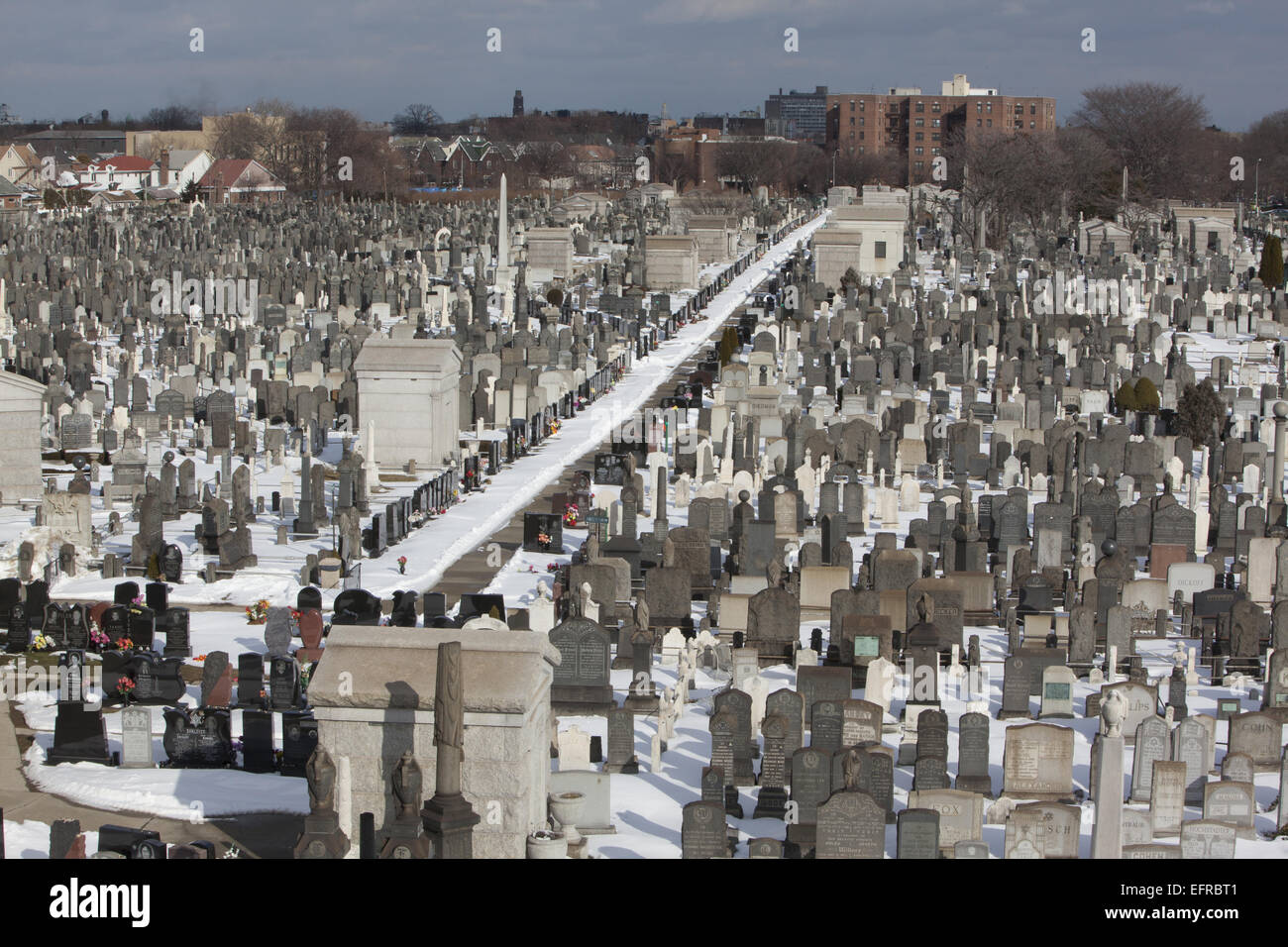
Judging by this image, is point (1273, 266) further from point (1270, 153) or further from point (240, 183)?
point (1270, 153)

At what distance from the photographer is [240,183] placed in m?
96.2

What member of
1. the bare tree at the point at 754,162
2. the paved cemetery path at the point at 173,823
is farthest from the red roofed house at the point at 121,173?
the paved cemetery path at the point at 173,823

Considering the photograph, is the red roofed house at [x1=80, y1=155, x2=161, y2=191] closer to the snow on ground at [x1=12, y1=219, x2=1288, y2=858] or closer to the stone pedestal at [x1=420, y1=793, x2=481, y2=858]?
the snow on ground at [x1=12, y1=219, x2=1288, y2=858]

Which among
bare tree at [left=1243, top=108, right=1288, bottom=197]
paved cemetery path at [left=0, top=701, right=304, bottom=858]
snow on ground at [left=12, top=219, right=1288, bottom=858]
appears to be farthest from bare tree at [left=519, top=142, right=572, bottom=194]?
paved cemetery path at [left=0, top=701, right=304, bottom=858]

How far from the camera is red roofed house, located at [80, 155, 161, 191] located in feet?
352

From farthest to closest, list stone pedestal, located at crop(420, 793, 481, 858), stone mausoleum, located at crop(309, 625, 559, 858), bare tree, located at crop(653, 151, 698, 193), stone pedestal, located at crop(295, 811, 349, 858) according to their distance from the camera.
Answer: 1. bare tree, located at crop(653, 151, 698, 193)
2. stone mausoleum, located at crop(309, 625, 559, 858)
3. stone pedestal, located at crop(295, 811, 349, 858)
4. stone pedestal, located at crop(420, 793, 481, 858)

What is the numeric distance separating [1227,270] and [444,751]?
1769 inches

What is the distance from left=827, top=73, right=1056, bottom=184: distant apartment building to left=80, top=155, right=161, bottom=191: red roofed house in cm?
5366

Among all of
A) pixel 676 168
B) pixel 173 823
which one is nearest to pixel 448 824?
pixel 173 823

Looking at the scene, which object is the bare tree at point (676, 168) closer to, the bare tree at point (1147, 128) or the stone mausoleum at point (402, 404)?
the bare tree at point (1147, 128)

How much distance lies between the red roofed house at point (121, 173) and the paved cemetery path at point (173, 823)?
98095 mm

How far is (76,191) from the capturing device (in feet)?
298
